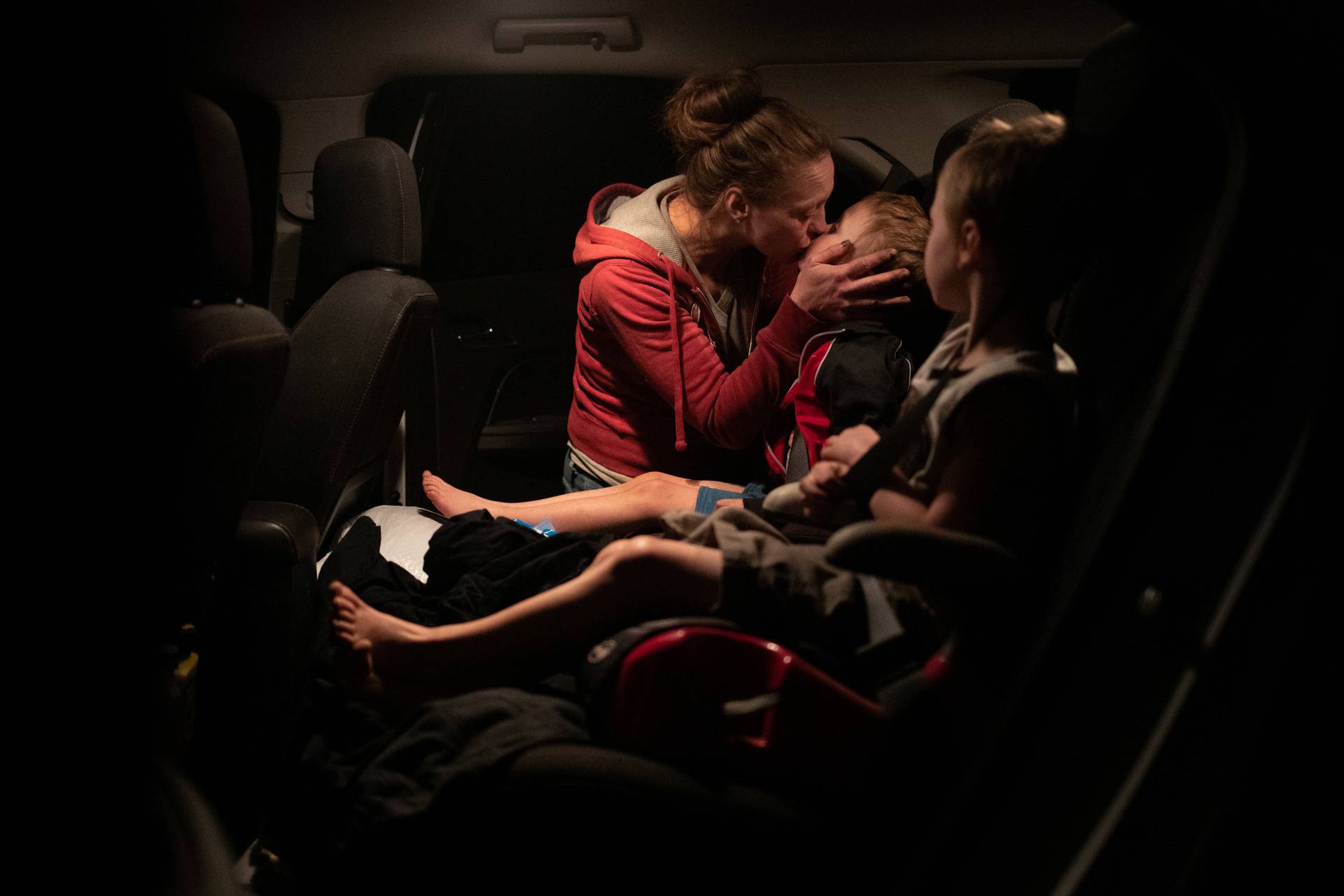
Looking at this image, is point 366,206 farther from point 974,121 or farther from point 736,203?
point 974,121

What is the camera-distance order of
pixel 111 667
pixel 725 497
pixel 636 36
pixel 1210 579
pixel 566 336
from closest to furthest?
pixel 1210 579 < pixel 111 667 < pixel 725 497 < pixel 636 36 < pixel 566 336

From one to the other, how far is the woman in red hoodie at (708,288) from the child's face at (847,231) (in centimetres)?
3

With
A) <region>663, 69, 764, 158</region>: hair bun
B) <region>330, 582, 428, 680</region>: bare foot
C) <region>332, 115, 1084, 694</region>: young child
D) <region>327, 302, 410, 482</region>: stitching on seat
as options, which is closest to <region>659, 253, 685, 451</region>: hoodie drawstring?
<region>663, 69, 764, 158</region>: hair bun

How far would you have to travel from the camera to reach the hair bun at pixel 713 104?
1.89m

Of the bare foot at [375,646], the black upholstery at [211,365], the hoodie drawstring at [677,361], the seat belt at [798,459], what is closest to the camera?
the black upholstery at [211,365]

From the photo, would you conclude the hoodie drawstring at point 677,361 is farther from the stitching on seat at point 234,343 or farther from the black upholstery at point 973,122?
the stitching on seat at point 234,343

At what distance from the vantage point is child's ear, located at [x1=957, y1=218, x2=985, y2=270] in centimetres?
116

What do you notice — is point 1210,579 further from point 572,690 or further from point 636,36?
point 636,36

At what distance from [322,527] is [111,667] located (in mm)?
824

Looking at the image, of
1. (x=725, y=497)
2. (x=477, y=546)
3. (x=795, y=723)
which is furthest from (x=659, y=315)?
(x=795, y=723)

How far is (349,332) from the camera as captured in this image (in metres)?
1.92

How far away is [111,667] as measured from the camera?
3.54 ft

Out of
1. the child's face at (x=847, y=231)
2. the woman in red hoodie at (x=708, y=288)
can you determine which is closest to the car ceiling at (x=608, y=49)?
the woman in red hoodie at (x=708, y=288)

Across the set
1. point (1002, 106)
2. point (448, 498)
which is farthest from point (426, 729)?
point (1002, 106)
